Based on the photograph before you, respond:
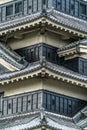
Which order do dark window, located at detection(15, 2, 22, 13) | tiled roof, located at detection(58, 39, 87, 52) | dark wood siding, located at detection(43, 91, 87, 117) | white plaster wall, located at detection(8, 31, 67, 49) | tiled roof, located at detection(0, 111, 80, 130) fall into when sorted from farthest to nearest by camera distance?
dark window, located at detection(15, 2, 22, 13), white plaster wall, located at detection(8, 31, 67, 49), tiled roof, located at detection(58, 39, 87, 52), dark wood siding, located at detection(43, 91, 87, 117), tiled roof, located at detection(0, 111, 80, 130)

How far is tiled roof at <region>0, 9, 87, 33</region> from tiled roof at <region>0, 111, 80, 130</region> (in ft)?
19.6

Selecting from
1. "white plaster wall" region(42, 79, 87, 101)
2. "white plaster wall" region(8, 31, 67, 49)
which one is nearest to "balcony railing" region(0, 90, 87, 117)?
"white plaster wall" region(42, 79, 87, 101)

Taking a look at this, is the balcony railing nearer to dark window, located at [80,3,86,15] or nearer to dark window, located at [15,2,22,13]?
dark window, located at [15,2,22,13]

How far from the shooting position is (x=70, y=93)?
4422 centimetres

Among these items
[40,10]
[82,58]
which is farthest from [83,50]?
[40,10]

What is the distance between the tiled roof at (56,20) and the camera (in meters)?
44.8

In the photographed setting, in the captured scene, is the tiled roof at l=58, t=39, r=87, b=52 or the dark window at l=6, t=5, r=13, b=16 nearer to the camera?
the tiled roof at l=58, t=39, r=87, b=52

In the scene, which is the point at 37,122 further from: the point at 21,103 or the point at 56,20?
the point at 56,20

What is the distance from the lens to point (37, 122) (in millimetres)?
39188

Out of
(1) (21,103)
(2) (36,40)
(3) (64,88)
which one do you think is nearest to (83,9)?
(2) (36,40)

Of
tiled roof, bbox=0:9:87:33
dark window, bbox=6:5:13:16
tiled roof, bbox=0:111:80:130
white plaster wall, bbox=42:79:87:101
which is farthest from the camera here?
dark window, bbox=6:5:13:16

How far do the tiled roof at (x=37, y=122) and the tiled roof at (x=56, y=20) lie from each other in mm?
5979

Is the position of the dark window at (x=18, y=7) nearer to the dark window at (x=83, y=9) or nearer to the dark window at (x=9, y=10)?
the dark window at (x=9, y=10)

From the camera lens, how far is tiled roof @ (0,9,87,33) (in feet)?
147
